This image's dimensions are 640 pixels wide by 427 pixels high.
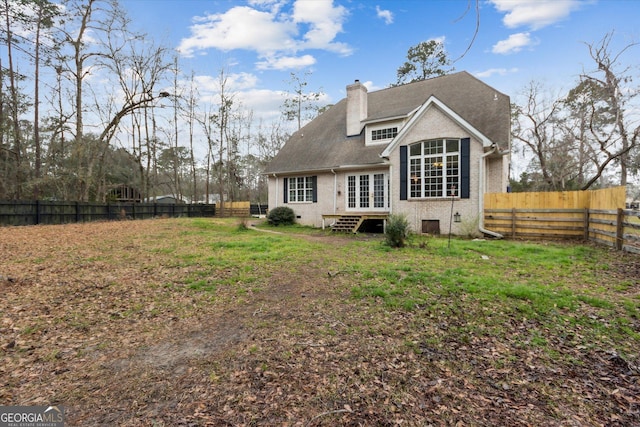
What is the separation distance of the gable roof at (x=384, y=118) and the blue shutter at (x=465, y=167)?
1.21m

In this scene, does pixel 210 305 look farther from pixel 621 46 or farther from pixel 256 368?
pixel 621 46

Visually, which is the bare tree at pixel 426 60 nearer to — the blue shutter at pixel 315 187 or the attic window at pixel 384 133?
the attic window at pixel 384 133

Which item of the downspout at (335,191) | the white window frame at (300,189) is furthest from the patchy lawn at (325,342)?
the white window frame at (300,189)

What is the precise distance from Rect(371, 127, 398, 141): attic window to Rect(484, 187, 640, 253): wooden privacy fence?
5928 mm

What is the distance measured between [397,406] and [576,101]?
1053 inches

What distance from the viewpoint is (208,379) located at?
2973 mm

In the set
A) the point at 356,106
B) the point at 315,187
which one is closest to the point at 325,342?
Answer: the point at 315,187

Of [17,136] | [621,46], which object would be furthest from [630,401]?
[17,136]

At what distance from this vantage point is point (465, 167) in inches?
465

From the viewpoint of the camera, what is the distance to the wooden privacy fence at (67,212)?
1424cm

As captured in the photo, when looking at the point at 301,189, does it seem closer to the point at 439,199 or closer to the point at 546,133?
the point at 439,199

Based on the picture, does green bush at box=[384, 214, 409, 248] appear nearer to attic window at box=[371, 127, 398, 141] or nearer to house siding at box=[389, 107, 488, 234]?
house siding at box=[389, 107, 488, 234]

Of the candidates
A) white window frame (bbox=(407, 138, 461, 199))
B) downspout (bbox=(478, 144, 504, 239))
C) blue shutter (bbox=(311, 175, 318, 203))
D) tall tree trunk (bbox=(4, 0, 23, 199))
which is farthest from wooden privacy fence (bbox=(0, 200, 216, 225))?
downspout (bbox=(478, 144, 504, 239))

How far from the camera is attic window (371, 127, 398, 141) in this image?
15516 mm
